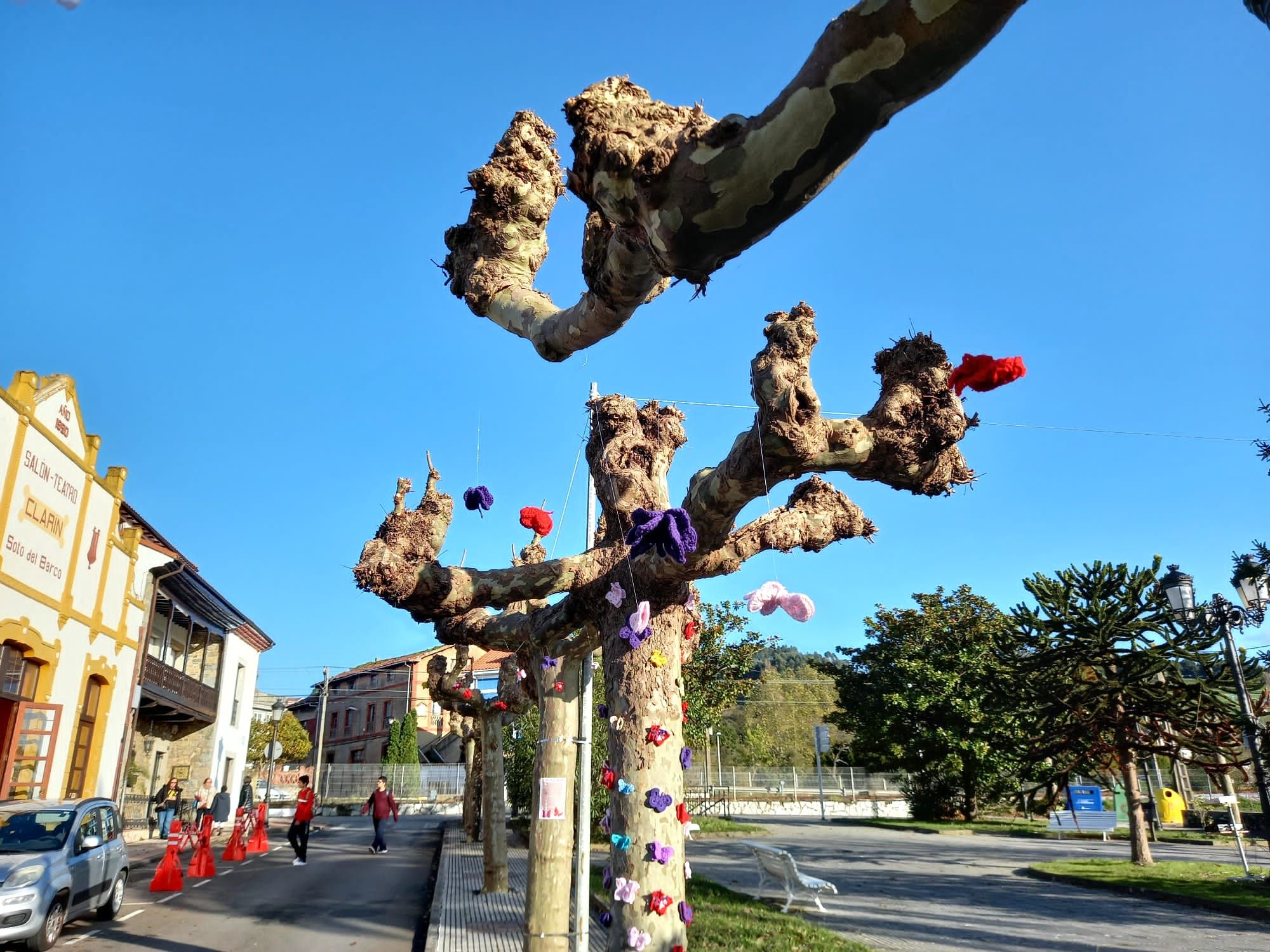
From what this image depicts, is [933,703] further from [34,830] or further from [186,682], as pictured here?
[34,830]

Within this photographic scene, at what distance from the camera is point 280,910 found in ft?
38.2

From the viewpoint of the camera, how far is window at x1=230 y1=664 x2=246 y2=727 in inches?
1252

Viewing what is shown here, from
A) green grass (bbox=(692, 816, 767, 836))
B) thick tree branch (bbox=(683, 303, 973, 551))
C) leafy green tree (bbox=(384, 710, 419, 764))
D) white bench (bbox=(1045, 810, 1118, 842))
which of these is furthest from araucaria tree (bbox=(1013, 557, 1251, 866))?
leafy green tree (bbox=(384, 710, 419, 764))

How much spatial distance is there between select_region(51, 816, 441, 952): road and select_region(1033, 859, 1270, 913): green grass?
10.3m

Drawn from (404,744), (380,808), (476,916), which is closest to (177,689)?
(380,808)

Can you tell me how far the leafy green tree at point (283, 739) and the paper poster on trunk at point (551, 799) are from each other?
151ft

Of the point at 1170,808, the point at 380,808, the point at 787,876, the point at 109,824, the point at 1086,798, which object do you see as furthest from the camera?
the point at 1170,808

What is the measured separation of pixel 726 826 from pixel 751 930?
17.1 metres

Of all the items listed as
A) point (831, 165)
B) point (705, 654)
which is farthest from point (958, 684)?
point (831, 165)

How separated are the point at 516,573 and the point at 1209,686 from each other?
14.3 metres

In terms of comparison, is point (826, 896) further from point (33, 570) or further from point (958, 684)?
point (958, 684)

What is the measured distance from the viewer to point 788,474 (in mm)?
5215

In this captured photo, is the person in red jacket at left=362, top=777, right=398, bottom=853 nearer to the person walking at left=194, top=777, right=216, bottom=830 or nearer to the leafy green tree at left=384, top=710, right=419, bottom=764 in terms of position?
the person walking at left=194, top=777, right=216, bottom=830

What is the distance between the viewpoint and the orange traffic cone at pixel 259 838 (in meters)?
20.1
